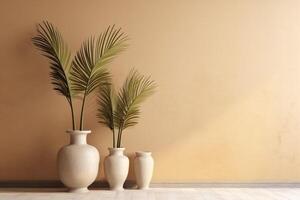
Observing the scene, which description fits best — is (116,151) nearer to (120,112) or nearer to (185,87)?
(120,112)

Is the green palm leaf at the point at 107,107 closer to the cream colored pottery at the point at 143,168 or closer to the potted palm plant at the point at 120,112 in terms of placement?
the potted palm plant at the point at 120,112

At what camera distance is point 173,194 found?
3.54 m

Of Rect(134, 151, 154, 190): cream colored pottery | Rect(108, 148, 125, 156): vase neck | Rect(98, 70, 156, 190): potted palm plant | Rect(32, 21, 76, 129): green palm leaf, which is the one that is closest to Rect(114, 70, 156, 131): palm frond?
Rect(98, 70, 156, 190): potted palm plant

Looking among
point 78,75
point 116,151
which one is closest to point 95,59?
point 78,75

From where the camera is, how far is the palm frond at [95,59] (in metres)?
3.79

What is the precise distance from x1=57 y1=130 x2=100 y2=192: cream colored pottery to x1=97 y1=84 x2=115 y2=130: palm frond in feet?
1.07

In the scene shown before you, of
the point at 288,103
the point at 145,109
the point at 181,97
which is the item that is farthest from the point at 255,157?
the point at 145,109

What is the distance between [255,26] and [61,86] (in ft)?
6.86

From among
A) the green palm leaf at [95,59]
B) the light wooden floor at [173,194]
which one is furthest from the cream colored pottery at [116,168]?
the green palm leaf at [95,59]

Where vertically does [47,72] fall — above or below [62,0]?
below

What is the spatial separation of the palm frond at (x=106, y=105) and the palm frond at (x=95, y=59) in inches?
3.9

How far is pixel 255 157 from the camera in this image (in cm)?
404

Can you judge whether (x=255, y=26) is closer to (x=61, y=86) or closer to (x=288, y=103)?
(x=288, y=103)

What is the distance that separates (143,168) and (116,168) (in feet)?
0.86
